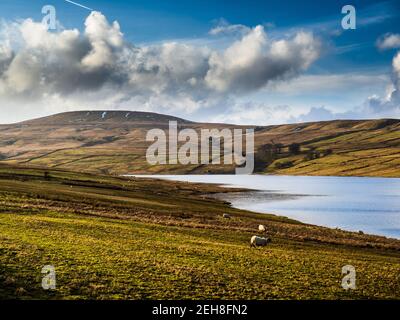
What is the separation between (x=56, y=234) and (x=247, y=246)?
61.8 feet

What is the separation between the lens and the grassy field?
961 inches

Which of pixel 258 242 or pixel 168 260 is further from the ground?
pixel 168 260

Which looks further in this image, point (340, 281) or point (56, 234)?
point (56, 234)

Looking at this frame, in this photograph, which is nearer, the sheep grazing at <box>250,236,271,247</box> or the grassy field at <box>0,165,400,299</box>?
the grassy field at <box>0,165,400,299</box>

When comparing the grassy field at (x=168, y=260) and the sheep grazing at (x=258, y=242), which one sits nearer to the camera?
the grassy field at (x=168, y=260)

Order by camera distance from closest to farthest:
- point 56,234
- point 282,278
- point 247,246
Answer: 1. point 282,278
2. point 56,234
3. point 247,246

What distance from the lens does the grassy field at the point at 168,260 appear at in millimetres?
24422

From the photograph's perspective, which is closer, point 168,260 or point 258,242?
point 168,260

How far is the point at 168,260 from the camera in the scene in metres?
32.2

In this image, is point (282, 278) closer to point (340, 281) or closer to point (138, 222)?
point (340, 281)

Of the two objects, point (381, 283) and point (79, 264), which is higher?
point (79, 264)

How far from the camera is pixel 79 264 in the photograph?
2830 centimetres
